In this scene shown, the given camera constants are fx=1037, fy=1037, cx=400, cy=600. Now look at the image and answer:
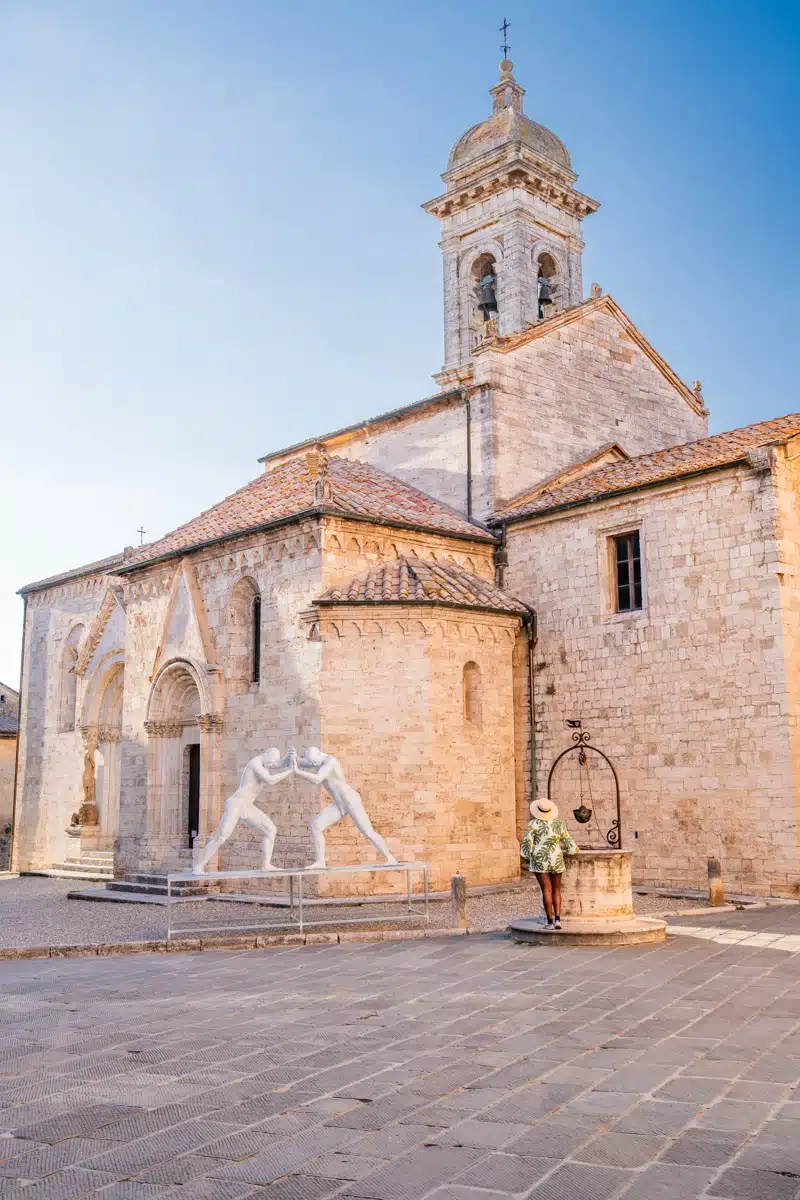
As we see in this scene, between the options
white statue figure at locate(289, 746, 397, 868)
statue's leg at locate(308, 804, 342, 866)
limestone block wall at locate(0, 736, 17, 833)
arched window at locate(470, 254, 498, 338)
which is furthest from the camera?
limestone block wall at locate(0, 736, 17, 833)

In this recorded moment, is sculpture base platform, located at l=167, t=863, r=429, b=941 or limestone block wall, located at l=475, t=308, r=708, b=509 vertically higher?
limestone block wall, located at l=475, t=308, r=708, b=509

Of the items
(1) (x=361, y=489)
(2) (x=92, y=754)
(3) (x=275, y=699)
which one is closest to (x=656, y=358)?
(1) (x=361, y=489)

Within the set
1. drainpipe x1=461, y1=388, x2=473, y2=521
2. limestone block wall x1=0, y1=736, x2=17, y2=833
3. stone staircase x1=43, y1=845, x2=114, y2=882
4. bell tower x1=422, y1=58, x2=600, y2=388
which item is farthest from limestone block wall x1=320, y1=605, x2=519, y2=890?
limestone block wall x1=0, y1=736, x2=17, y2=833

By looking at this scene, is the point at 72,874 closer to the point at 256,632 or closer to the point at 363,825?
the point at 256,632

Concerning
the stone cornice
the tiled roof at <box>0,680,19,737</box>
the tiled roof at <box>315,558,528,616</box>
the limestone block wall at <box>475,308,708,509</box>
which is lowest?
the tiled roof at <box>0,680,19,737</box>

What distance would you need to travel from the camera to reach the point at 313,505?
59.7ft

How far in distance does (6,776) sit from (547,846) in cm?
2636

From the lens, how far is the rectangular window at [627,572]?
18.4 meters

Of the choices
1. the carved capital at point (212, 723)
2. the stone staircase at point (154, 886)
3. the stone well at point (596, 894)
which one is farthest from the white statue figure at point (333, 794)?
the carved capital at point (212, 723)

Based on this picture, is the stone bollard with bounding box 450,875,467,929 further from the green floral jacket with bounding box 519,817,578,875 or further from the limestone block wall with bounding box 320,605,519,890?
the limestone block wall with bounding box 320,605,519,890

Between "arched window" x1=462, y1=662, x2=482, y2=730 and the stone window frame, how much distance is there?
8.25ft

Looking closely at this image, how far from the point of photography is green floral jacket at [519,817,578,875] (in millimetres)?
11484

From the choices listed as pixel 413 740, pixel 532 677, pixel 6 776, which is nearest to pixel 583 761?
pixel 532 677

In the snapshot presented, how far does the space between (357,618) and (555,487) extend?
Result: 21.2 feet
